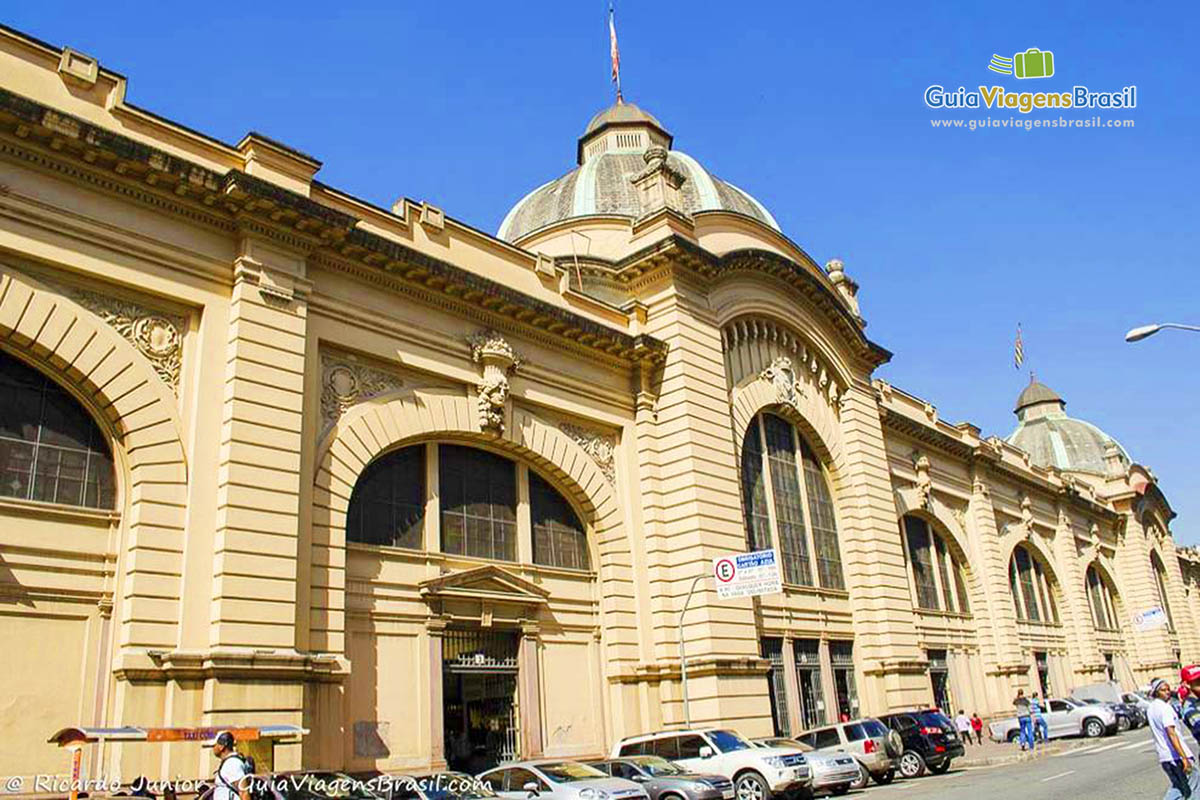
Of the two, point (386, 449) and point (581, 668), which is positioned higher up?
point (386, 449)

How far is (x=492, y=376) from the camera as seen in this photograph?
2369 centimetres

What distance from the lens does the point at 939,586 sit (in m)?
41.4

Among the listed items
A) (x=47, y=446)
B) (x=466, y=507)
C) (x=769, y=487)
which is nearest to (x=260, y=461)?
(x=47, y=446)

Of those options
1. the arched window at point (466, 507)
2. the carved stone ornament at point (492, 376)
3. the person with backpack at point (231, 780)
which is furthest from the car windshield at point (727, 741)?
the person with backpack at point (231, 780)

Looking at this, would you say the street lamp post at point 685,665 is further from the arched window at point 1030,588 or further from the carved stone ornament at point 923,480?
the arched window at point 1030,588

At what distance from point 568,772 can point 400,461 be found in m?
8.06

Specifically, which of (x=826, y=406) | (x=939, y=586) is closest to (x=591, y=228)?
(x=826, y=406)

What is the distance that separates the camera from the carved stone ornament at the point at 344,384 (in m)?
20.5

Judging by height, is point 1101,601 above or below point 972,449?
below

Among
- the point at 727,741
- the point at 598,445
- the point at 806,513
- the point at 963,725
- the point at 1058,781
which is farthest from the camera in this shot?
the point at 963,725

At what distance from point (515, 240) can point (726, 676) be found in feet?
64.0

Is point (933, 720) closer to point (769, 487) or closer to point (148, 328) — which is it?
point (769, 487)

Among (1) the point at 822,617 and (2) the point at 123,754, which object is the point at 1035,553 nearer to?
(1) the point at 822,617

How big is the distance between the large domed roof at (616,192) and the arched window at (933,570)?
14315 mm
